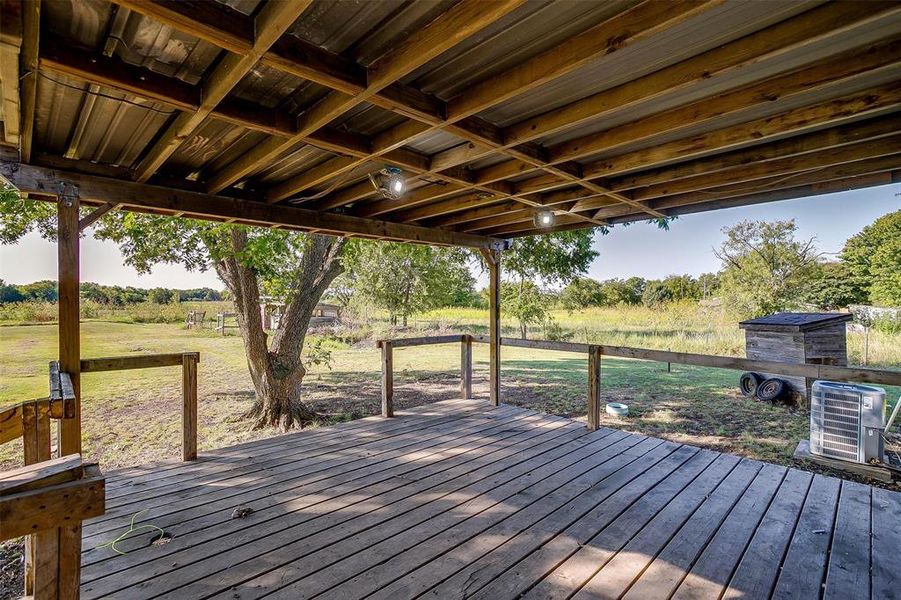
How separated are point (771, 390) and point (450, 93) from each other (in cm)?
689

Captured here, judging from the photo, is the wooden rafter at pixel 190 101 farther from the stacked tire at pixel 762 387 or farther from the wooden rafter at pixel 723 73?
the stacked tire at pixel 762 387

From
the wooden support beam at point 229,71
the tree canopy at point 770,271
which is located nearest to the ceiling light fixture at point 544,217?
the wooden support beam at point 229,71

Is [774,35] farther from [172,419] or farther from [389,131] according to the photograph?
[172,419]

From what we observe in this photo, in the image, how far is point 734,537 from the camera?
7.70 ft

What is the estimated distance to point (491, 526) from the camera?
2443 millimetres

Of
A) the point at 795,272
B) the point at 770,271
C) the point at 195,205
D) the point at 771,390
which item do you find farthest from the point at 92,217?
the point at 795,272

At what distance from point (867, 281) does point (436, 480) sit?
2172cm

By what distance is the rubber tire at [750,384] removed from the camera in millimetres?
6434

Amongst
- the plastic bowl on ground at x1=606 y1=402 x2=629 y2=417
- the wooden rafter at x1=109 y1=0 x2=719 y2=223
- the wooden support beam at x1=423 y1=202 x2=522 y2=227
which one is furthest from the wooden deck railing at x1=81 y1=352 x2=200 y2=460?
the plastic bowl on ground at x1=606 y1=402 x2=629 y2=417

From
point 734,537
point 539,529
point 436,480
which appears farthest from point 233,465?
point 734,537

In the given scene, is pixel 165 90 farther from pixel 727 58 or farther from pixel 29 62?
pixel 727 58

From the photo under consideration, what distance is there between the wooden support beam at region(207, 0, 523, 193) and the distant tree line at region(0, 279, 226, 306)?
17.2ft

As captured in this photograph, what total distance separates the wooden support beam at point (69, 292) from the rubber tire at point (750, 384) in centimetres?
819

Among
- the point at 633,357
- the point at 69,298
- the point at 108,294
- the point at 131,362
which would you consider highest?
the point at 108,294
